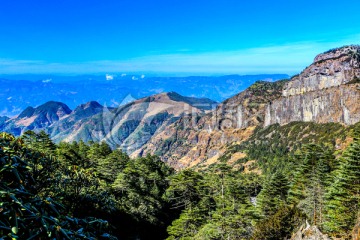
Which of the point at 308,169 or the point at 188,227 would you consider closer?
the point at 188,227

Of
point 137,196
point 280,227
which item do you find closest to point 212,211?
point 137,196

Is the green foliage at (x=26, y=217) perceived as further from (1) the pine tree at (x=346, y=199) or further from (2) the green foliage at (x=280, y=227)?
(1) the pine tree at (x=346, y=199)

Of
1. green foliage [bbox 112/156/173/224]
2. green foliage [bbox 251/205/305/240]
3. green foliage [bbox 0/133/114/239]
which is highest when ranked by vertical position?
green foliage [bbox 0/133/114/239]

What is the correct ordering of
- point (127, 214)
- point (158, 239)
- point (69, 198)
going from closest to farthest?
1. point (69, 198)
2. point (127, 214)
3. point (158, 239)

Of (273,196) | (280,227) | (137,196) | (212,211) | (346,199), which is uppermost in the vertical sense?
(346,199)

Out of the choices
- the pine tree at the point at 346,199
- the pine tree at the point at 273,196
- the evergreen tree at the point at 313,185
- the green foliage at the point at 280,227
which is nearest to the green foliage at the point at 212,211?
the pine tree at the point at 273,196

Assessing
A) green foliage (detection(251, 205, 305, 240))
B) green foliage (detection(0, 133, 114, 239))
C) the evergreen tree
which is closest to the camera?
green foliage (detection(0, 133, 114, 239))

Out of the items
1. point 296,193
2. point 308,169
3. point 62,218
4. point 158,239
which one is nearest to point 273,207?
point 296,193

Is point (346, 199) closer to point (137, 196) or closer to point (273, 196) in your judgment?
point (273, 196)

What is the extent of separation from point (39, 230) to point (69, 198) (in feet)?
38.9

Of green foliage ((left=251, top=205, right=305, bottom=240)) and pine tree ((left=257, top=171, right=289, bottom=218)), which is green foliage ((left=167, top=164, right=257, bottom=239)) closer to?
pine tree ((left=257, top=171, right=289, bottom=218))

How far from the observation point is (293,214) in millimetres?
25547

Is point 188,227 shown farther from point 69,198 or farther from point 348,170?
point 69,198

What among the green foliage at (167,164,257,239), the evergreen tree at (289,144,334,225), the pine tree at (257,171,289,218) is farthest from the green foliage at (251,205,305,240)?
the pine tree at (257,171,289,218)
